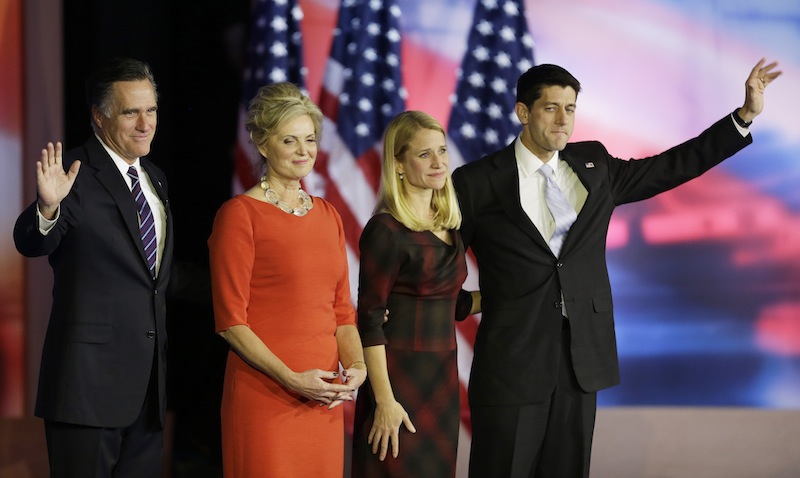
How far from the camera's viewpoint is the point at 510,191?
120 inches

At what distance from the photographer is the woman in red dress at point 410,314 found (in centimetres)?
268

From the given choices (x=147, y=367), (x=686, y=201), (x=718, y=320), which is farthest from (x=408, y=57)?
(x=147, y=367)

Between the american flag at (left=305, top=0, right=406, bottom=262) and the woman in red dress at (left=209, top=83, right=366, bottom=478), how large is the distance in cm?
177

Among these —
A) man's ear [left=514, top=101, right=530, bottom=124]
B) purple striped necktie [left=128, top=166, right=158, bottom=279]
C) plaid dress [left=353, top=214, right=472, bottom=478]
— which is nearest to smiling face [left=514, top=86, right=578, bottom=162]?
man's ear [left=514, top=101, right=530, bottom=124]

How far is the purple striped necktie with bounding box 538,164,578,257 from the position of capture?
302cm

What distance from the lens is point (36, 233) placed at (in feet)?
7.96

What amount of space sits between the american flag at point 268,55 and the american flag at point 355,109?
0.17m

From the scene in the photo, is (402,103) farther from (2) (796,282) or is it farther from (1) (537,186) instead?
(2) (796,282)

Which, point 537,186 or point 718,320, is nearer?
point 537,186

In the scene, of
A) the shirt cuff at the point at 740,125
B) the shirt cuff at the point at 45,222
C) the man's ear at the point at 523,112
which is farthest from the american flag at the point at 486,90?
the shirt cuff at the point at 45,222

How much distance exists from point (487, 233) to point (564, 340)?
413 mm

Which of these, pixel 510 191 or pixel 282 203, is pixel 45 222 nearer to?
pixel 282 203

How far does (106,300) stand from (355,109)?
201cm

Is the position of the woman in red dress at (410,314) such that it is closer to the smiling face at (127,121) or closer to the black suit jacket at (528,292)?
the black suit jacket at (528,292)
